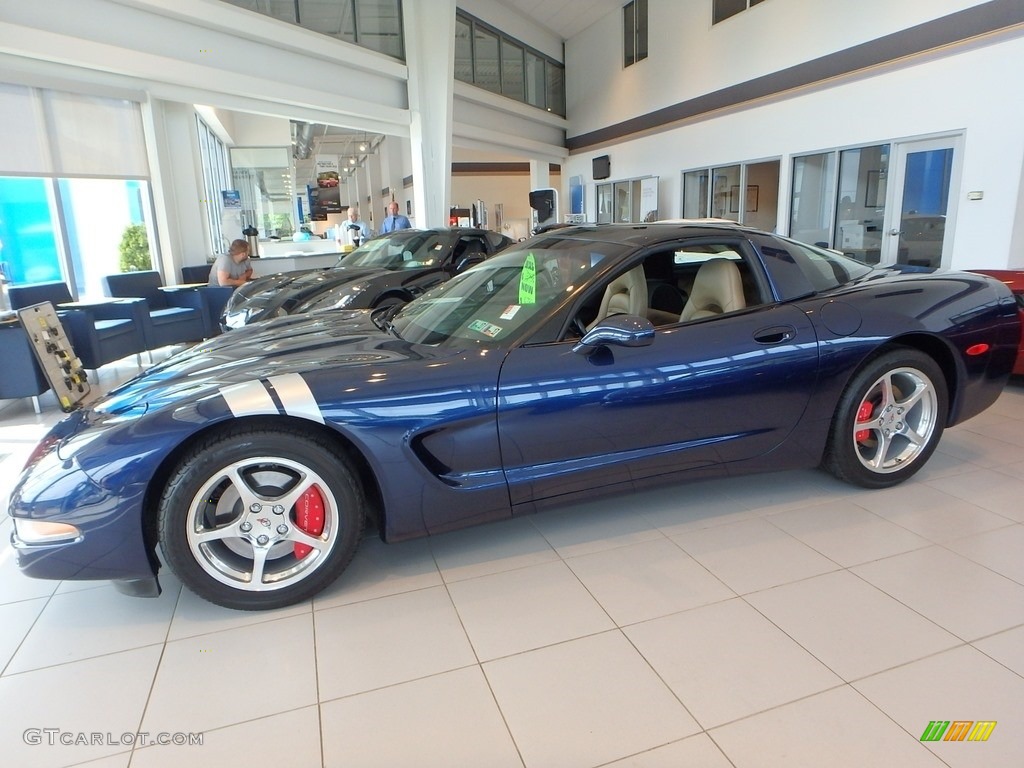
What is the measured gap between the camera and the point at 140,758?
61.9 inches

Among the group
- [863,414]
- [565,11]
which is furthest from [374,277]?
[565,11]

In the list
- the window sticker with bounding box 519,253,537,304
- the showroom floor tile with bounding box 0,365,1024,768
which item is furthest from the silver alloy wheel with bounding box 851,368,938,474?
the window sticker with bounding box 519,253,537,304

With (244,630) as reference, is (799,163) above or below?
above

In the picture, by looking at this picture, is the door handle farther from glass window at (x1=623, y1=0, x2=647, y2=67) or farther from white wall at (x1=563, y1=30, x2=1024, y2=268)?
glass window at (x1=623, y1=0, x2=647, y2=67)

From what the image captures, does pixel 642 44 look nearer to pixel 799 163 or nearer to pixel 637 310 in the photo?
pixel 799 163

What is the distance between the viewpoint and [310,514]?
211 centimetres

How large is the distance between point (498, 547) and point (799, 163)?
9275 mm

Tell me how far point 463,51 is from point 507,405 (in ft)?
47.1

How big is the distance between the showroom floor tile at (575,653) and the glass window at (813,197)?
24.8ft

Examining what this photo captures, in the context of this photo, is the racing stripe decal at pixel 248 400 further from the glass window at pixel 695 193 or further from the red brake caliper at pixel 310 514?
the glass window at pixel 695 193

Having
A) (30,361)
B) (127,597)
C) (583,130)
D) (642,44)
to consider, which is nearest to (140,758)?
(127,597)

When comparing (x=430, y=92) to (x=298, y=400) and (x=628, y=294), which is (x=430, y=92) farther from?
(x=298, y=400)

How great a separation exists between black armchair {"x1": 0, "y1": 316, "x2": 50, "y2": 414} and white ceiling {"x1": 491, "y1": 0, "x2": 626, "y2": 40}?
46.3ft

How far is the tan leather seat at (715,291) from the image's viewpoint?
2.70m
